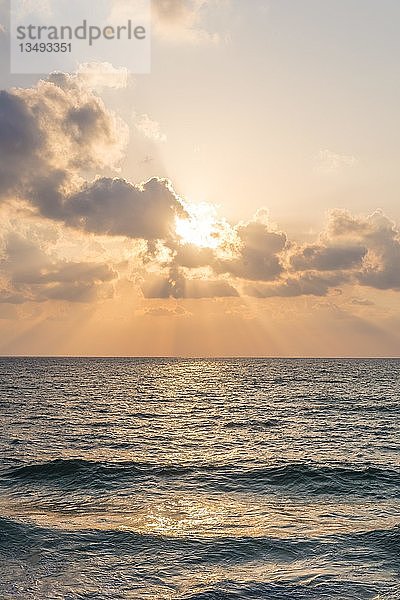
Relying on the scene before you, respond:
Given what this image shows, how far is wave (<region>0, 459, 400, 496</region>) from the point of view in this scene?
28094 millimetres

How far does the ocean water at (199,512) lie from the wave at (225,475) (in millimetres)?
106

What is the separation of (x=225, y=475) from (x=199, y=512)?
7187 millimetres

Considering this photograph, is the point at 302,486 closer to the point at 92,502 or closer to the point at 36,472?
the point at 92,502

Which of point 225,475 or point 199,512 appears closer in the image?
point 199,512

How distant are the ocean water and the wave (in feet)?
0.35

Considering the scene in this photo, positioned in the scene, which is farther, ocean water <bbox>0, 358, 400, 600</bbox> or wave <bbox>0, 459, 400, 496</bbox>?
wave <bbox>0, 459, 400, 496</bbox>

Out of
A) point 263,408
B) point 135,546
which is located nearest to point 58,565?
point 135,546

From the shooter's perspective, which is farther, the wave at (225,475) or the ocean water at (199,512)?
the wave at (225,475)

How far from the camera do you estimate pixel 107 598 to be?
14.7 metres

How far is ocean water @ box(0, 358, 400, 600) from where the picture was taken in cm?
1590

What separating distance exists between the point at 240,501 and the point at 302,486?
440cm

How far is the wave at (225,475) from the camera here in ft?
92.2

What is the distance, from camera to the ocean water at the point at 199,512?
1590 centimetres

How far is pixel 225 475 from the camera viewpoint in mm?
30188
